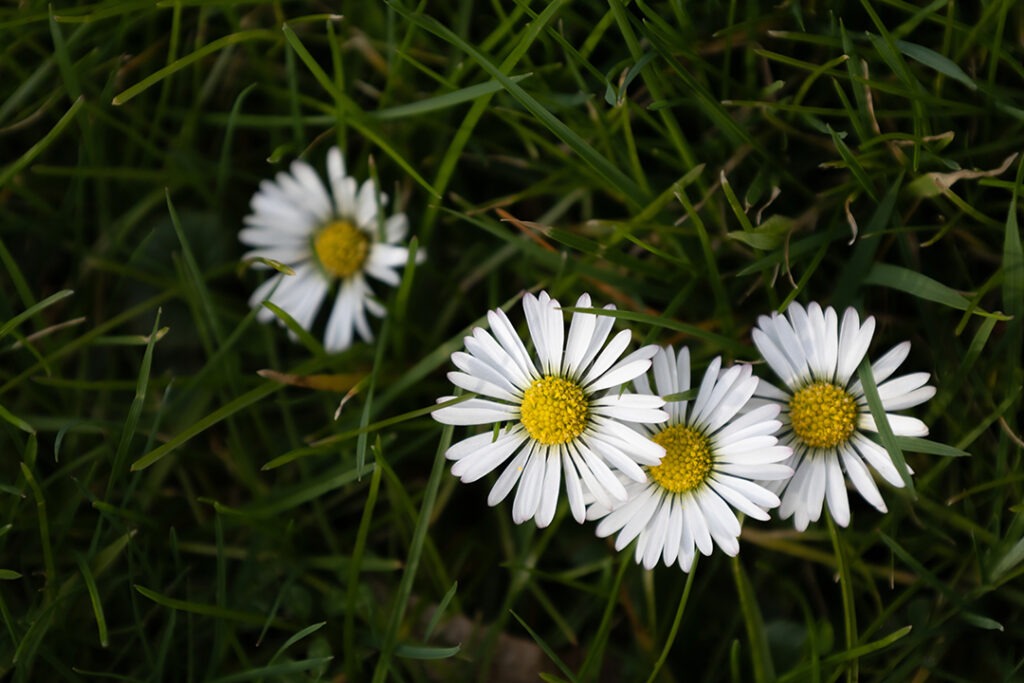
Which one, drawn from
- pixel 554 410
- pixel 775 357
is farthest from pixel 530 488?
Result: pixel 775 357

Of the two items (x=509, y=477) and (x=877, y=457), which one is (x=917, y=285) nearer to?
(x=877, y=457)

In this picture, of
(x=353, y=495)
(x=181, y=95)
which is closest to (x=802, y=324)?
(x=353, y=495)

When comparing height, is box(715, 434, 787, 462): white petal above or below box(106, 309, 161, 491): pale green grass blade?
above

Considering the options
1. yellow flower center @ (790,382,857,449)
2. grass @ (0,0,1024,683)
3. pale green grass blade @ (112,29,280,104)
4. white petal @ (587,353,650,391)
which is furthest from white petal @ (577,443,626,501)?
pale green grass blade @ (112,29,280,104)

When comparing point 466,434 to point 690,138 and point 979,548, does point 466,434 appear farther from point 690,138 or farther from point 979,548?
point 979,548

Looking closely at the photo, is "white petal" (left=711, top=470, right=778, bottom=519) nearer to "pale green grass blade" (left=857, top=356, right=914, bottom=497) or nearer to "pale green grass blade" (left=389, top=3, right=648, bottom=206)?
"pale green grass blade" (left=857, top=356, right=914, bottom=497)

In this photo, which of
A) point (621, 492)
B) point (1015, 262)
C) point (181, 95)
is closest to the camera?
point (621, 492)

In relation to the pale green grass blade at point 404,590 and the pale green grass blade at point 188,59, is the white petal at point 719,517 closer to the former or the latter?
the pale green grass blade at point 404,590
